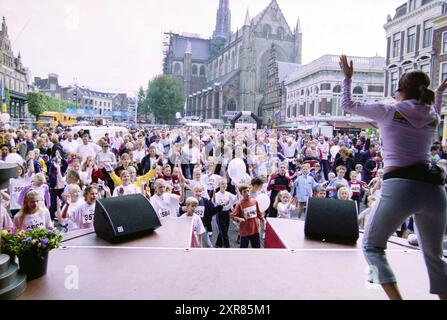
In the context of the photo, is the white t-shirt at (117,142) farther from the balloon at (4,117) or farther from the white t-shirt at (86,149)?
the balloon at (4,117)

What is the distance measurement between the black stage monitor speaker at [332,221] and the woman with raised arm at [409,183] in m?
1.43

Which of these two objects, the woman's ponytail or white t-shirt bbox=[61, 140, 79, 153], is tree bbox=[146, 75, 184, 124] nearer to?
white t-shirt bbox=[61, 140, 79, 153]

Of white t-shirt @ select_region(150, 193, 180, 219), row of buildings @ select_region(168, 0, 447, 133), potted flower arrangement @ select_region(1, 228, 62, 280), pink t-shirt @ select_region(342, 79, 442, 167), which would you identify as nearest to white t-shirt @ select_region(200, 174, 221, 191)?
white t-shirt @ select_region(150, 193, 180, 219)

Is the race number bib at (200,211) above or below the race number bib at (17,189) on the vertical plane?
below

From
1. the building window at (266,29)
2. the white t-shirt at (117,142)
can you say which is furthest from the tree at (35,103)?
the building window at (266,29)

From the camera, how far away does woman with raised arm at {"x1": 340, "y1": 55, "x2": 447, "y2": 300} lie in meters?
2.30

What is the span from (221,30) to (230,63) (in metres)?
21.7

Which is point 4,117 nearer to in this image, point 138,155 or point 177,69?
point 138,155

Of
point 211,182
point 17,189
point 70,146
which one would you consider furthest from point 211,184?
point 70,146

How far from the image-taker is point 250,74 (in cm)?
6844

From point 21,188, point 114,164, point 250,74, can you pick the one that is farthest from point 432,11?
point 250,74

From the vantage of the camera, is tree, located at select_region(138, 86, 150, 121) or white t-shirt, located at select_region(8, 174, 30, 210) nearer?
white t-shirt, located at select_region(8, 174, 30, 210)

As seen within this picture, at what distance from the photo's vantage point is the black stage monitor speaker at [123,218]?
3.70 m
